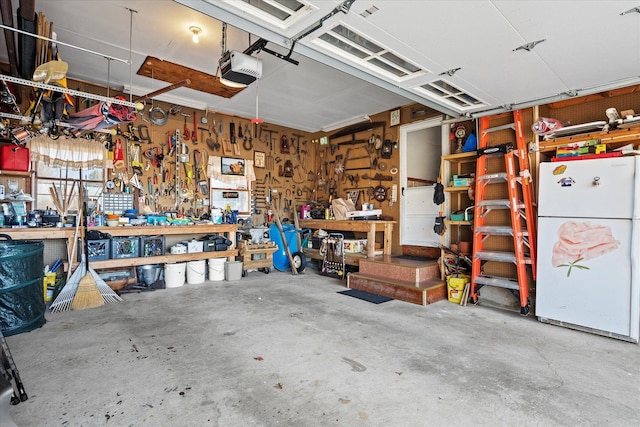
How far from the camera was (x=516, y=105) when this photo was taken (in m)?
4.03

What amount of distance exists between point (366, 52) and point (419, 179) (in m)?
3.62

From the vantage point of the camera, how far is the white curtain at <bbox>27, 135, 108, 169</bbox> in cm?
471

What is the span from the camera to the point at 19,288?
10.3ft

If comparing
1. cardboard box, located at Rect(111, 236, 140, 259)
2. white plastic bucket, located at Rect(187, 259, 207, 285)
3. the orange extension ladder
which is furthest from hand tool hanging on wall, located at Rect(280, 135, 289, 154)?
the orange extension ladder

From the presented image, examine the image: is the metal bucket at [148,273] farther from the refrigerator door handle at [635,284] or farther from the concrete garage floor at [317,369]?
the refrigerator door handle at [635,284]

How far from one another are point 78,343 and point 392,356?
2.85 meters

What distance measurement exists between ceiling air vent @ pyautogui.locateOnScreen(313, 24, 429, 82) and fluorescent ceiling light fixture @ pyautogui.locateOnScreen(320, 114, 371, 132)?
3.01 metres

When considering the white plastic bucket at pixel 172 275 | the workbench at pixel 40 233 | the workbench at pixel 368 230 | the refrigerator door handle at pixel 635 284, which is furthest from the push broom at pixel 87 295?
the refrigerator door handle at pixel 635 284

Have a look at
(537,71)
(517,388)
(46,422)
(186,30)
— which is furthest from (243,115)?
(517,388)

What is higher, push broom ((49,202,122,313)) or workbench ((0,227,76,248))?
workbench ((0,227,76,248))

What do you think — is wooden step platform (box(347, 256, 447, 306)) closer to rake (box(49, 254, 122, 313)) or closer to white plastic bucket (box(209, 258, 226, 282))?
white plastic bucket (box(209, 258, 226, 282))

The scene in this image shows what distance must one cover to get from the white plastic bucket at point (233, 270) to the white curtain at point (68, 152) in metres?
2.59

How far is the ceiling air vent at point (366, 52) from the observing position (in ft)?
8.55

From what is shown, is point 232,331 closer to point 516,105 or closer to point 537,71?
point 537,71
